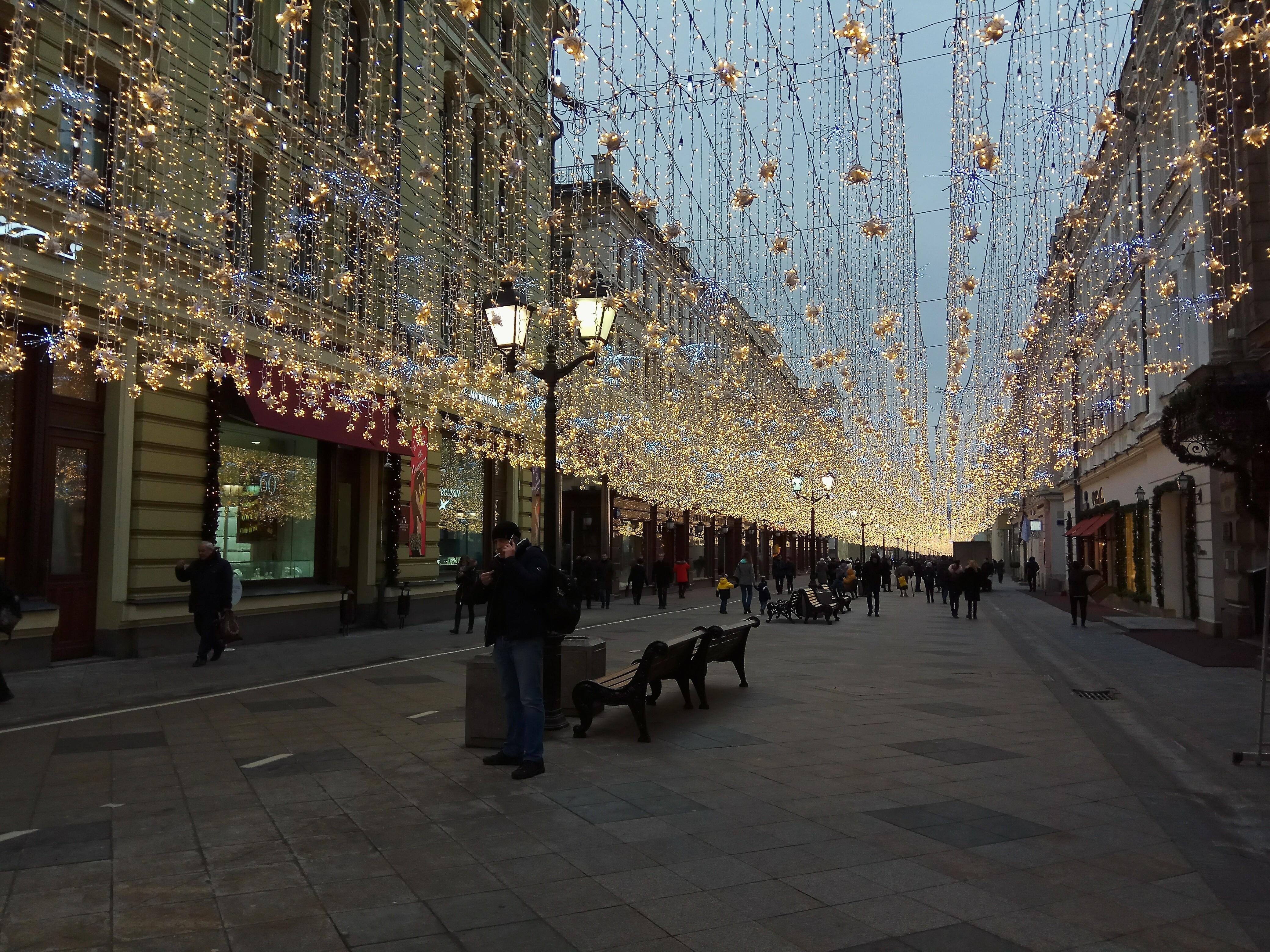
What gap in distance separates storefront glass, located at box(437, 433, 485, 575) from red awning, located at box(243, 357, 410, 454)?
343 cm

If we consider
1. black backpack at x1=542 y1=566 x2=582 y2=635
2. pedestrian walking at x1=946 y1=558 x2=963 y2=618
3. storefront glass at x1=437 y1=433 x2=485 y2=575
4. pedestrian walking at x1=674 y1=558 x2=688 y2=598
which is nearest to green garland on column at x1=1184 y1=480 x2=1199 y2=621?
pedestrian walking at x1=946 y1=558 x2=963 y2=618

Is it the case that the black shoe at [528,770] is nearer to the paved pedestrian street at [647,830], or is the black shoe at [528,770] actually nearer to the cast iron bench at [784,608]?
the paved pedestrian street at [647,830]

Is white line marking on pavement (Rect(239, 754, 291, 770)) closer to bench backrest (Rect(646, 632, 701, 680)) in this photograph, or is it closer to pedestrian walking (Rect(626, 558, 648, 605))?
bench backrest (Rect(646, 632, 701, 680))

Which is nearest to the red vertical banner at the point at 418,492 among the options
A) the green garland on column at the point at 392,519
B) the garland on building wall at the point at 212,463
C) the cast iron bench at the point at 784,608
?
the green garland on column at the point at 392,519

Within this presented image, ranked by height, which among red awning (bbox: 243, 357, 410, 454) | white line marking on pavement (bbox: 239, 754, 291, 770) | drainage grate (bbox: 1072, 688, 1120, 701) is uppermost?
red awning (bbox: 243, 357, 410, 454)

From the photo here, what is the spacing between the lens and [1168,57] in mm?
19688

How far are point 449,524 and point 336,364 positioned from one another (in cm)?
621

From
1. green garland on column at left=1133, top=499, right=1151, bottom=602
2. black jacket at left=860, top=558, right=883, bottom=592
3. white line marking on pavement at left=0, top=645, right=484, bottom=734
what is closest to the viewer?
white line marking on pavement at left=0, top=645, right=484, bottom=734

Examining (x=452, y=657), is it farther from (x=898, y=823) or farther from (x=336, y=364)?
(x=898, y=823)

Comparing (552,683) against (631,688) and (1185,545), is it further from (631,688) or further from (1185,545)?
(1185,545)

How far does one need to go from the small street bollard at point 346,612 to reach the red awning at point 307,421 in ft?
10.1

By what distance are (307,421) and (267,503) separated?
184 cm

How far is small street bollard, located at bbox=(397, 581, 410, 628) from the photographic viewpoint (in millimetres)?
19859

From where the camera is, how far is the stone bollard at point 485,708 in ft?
25.9
